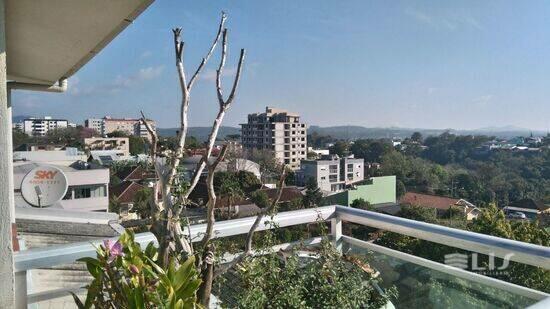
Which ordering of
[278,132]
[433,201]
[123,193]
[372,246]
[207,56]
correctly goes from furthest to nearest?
[278,132], [433,201], [123,193], [372,246], [207,56]

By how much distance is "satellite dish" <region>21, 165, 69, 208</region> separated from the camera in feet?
20.1

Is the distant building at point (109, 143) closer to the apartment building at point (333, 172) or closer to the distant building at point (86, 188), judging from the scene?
the apartment building at point (333, 172)

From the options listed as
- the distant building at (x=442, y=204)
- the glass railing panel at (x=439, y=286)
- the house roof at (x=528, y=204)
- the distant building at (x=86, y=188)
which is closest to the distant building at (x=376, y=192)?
the distant building at (x=442, y=204)

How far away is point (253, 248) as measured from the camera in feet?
4.77

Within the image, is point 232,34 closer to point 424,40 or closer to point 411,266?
point 411,266

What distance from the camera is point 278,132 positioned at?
148ft

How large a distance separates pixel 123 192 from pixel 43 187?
1487 centimetres

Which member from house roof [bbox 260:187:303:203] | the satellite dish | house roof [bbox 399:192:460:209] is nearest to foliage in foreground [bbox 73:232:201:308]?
house roof [bbox 260:187:303:203]

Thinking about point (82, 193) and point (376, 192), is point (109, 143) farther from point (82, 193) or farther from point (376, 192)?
point (376, 192)

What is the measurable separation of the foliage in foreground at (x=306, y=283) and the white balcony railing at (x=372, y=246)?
0.76 feet

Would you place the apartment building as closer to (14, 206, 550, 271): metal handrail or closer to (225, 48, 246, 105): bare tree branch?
(14, 206, 550, 271): metal handrail

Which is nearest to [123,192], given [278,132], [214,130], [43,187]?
[43,187]

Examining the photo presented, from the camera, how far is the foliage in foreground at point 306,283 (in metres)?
1.26

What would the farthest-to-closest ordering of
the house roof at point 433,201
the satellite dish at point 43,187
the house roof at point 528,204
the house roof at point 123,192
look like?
the house roof at point 433,201 < the house roof at point 528,204 < the house roof at point 123,192 < the satellite dish at point 43,187
